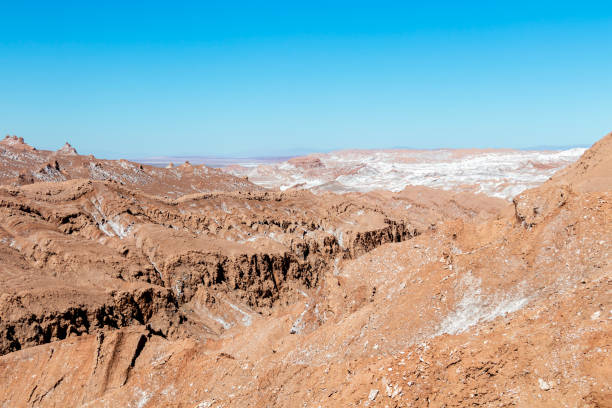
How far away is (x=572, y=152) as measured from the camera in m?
154

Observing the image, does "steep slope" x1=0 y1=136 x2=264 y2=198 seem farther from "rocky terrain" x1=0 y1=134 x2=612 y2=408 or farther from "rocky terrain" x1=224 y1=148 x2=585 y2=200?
"rocky terrain" x1=224 y1=148 x2=585 y2=200

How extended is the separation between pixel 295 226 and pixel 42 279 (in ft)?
75.8

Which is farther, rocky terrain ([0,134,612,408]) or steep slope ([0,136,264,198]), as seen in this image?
steep slope ([0,136,264,198])

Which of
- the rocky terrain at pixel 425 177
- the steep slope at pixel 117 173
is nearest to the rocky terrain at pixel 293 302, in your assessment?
the steep slope at pixel 117 173

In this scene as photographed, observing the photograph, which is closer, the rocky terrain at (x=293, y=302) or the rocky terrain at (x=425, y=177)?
the rocky terrain at (x=293, y=302)

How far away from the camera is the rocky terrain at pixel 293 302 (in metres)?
8.56

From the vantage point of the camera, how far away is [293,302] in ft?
111

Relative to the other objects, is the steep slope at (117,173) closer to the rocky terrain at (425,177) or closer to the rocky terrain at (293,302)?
the rocky terrain at (293,302)

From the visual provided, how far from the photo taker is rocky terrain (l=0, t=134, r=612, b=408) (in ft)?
28.1

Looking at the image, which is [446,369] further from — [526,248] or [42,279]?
[42,279]

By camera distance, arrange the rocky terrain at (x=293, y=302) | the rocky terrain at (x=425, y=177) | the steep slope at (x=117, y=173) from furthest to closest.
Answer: the rocky terrain at (x=425, y=177)
the steep slope at (x=117, y=173)
the rocky terrain at (x=293, y=302)

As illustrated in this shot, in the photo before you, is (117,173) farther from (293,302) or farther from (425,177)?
(425,177)

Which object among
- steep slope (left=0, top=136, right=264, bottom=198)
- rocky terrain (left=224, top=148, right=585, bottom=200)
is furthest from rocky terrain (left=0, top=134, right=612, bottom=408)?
rocky terrain (left=224, top=148, right=585, bottom=200)

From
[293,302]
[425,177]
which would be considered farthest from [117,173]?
[425,177]
